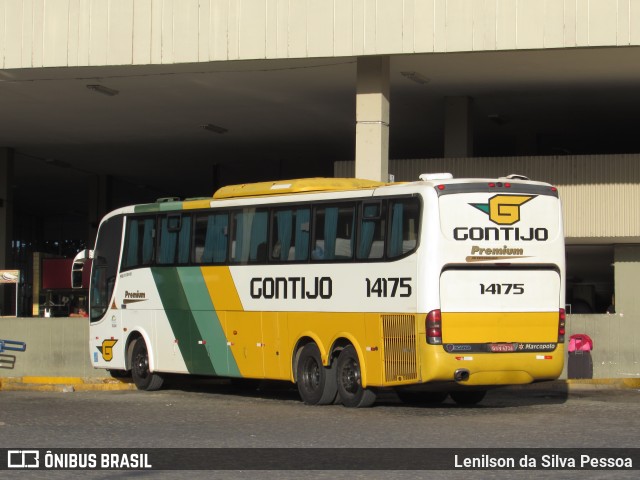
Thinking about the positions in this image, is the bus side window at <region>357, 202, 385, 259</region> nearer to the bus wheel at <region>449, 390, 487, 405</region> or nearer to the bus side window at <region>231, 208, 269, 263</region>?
the bus side window at <region>231, 208, 269, 263</region>

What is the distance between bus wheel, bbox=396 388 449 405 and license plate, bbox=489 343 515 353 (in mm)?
2811

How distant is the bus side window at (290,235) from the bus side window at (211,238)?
1.32 m

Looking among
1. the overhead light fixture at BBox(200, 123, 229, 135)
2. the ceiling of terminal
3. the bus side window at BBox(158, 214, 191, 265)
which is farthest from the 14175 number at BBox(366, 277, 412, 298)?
the overhead light fixture at BBox(200, 123, 229, 135)

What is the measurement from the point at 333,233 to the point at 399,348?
7.70 ft

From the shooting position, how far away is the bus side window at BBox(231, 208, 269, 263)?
21.1 metres

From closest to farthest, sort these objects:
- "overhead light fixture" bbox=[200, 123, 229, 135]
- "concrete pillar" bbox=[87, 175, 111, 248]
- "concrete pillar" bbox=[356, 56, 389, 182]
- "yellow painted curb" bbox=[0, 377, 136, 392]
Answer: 1. "concrete pillar" bbox=[356, 56, 389, 182]
2. "yellow painted curb" bbox=[0, 377, 136, 392]
3. "overhead light fixture" bbox=[200, 123, 229, 135]
4. "concrete pillar" bbox=[87, 175, 111, 248]

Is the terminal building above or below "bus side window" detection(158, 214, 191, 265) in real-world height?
above

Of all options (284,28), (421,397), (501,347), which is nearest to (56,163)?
(284,28)

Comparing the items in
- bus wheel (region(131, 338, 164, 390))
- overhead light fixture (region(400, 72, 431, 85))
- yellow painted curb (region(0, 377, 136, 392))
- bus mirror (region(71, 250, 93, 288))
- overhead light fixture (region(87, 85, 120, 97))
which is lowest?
yellow painted curb (region(0, 377, 136, 392))

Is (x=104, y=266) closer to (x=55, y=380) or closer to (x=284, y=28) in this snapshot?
(x=55, y=380)

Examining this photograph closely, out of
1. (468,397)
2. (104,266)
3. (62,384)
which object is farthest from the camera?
(62,384)

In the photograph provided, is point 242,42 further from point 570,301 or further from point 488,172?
point 570,301

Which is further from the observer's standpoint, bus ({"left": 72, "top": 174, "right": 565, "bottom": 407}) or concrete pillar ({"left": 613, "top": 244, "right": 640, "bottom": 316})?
concrete pillar ({"left": 613, "top": 244, "right": 640, "bottom": 316})

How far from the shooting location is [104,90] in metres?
30.0
